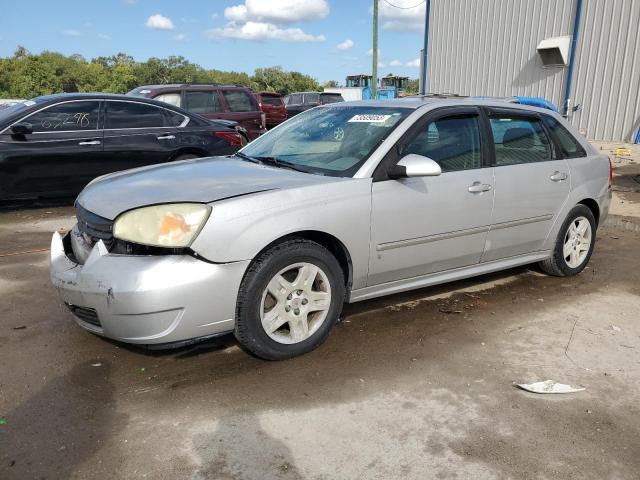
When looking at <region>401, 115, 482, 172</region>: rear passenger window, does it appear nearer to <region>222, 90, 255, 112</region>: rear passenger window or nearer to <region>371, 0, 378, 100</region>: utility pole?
<region>222, 90, 255, 112</region>: rear passenger window

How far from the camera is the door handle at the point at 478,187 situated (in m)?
4.01

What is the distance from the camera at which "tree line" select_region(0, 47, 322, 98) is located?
59.8m

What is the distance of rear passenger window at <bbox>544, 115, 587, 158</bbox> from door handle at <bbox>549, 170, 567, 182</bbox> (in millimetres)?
201

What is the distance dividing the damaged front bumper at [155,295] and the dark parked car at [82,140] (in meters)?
4.79

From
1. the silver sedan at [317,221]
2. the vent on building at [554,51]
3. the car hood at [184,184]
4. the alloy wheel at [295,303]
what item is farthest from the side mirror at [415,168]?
the vent on building at [554,51]

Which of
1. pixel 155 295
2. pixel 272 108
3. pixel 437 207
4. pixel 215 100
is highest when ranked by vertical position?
pixel 215 100

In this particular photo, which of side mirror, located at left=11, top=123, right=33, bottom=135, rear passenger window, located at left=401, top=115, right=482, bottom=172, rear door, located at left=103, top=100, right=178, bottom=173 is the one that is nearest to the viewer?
rear passenger window, located at left=401, top=115, right=482, bottom=172

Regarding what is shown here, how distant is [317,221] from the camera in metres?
3.29

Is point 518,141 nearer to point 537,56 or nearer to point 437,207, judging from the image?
point 437,207

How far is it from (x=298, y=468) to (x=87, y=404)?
3.98 feet

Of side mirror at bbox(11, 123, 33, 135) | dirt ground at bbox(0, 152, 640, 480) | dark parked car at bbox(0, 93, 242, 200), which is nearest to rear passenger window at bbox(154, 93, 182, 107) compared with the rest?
dark parked car at bbox(0, 93, 242, 200)

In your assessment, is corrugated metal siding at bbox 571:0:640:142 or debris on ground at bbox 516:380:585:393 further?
corrugated metal siding at bbox 571:0:640:142

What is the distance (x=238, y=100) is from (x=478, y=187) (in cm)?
864

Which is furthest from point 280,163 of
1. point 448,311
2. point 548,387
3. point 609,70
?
point 609,70
